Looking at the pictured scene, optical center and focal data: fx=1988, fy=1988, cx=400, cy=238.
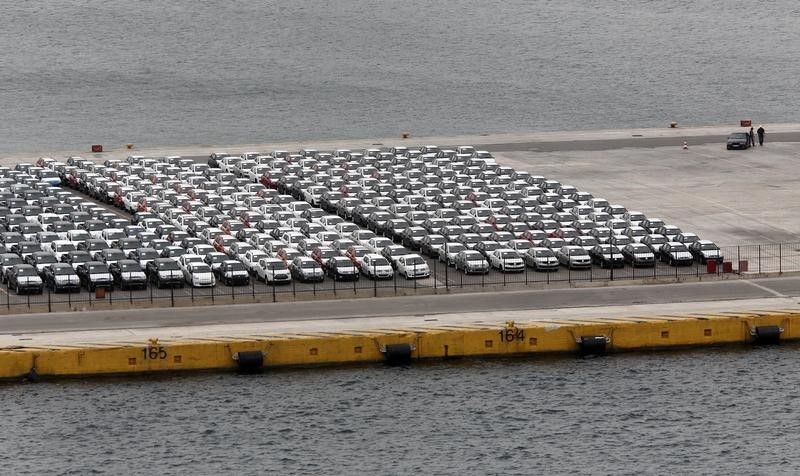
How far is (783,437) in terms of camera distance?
8119 centimetres

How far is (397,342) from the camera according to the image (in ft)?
297

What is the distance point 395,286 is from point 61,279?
16772 millimetres

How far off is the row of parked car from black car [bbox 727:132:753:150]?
64.4 ft

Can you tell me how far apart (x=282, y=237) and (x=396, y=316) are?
64.2 ft

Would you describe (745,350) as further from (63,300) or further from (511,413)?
(63,300)

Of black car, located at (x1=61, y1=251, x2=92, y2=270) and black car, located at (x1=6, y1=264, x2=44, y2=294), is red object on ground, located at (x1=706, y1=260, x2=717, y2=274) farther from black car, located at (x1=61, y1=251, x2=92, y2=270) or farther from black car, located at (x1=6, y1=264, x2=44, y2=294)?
black car, located at (x1=6, y1=264, x2=44, y2=294)

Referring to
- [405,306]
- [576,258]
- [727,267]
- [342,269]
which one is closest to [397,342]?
[405,306]

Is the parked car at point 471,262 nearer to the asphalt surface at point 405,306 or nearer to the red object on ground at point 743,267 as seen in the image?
the asphalt surface at point 405,306

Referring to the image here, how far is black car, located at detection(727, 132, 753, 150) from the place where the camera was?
152750mm

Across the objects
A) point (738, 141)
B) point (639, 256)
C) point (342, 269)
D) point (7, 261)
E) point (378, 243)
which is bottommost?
point (342, 269)

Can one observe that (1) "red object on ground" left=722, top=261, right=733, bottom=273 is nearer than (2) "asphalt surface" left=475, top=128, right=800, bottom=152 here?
Yes

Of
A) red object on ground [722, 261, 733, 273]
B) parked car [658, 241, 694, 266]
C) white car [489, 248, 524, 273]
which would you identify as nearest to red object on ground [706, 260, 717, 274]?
red object on ground [722, 261, 733, 273]

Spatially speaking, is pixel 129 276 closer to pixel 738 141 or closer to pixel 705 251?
pixel 705 251

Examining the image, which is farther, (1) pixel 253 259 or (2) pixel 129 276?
(1) pixel 253 259
